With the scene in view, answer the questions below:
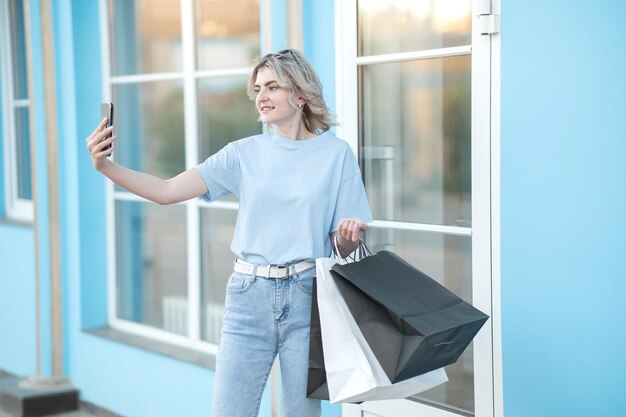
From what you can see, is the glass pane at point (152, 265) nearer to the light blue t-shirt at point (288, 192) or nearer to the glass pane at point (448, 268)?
the glass pane at point (448, 268)

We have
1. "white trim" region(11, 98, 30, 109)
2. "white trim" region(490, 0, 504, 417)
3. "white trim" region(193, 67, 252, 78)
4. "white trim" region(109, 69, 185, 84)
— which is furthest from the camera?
"white trim" region(11, 98, 30, 109)

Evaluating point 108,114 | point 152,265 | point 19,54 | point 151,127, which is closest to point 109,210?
point 152,265

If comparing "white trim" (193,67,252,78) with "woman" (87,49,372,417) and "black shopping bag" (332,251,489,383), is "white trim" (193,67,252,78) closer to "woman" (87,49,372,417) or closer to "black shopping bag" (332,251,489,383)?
"woman" (87,49,372,417)

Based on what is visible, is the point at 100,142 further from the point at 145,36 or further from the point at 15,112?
the point at 15,112

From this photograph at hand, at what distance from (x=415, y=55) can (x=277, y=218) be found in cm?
95

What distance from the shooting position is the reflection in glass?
4.45 metres

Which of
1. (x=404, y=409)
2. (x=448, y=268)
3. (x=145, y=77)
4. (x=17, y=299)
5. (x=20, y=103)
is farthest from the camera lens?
(x=20, y=103)

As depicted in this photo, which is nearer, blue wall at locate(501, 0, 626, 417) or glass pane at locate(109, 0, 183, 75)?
blue wall at locate(501, 0, 626, 417)

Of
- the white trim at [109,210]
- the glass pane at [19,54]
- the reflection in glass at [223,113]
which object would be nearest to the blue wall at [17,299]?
the white trim at [109,210]

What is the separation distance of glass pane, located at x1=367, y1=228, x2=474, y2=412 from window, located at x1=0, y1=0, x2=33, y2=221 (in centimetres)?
339

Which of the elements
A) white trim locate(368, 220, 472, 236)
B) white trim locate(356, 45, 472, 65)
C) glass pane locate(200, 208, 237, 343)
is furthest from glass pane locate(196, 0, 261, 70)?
white trim locate(368, 220, 472, 236)

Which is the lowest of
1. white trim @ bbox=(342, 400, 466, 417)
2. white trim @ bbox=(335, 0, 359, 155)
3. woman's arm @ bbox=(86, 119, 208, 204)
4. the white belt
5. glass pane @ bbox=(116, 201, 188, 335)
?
white trim @ bbox=(342, 400, 466, 417)

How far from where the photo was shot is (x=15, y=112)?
6.31 m

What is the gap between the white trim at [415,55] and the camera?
10.5ft
